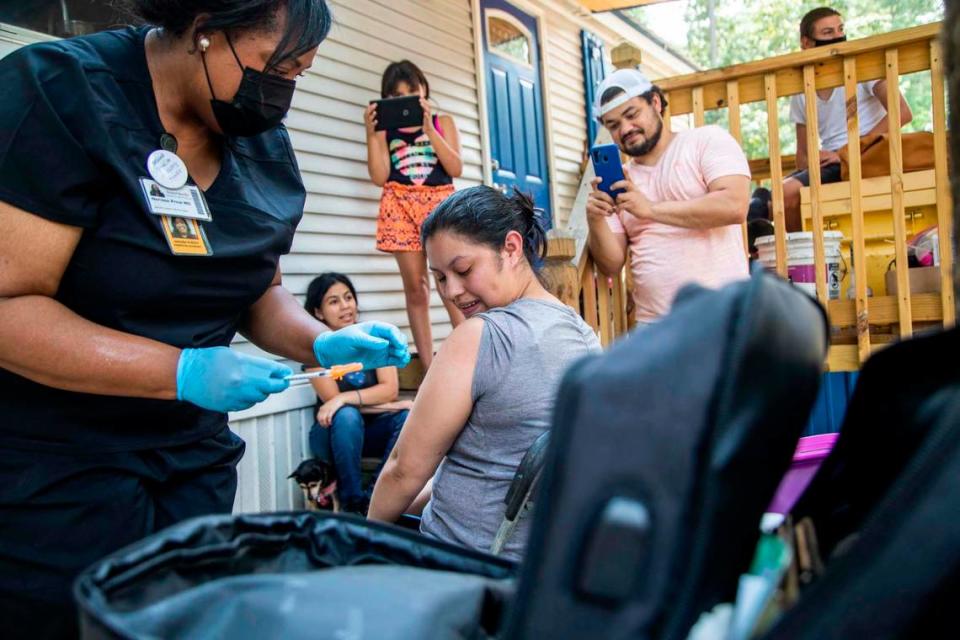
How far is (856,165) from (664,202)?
3.50ft

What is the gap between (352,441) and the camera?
3543mm

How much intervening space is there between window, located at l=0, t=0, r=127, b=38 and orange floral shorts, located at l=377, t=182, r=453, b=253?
1591 millimetres

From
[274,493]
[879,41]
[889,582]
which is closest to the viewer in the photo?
[889,582]

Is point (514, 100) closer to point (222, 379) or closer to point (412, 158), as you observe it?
point (412, 158)

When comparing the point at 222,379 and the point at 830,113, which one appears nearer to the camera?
the point at 222,379

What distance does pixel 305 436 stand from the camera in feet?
12.6

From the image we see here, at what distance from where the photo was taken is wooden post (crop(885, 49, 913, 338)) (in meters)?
3.39

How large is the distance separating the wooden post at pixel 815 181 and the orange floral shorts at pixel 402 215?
1.94 metres

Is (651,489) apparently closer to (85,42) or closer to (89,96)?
(89,96)

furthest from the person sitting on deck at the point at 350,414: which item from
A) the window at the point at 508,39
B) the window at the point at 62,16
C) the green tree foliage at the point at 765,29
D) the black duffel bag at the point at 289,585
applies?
the green tree foliage at the point at 765,29

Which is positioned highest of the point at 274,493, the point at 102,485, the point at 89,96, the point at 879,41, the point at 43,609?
the point at 879,41

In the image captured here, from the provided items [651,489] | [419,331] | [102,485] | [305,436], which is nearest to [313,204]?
[419,331]

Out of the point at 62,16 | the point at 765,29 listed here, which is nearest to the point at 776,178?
the point at 62,16

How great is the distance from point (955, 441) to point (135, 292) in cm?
131
